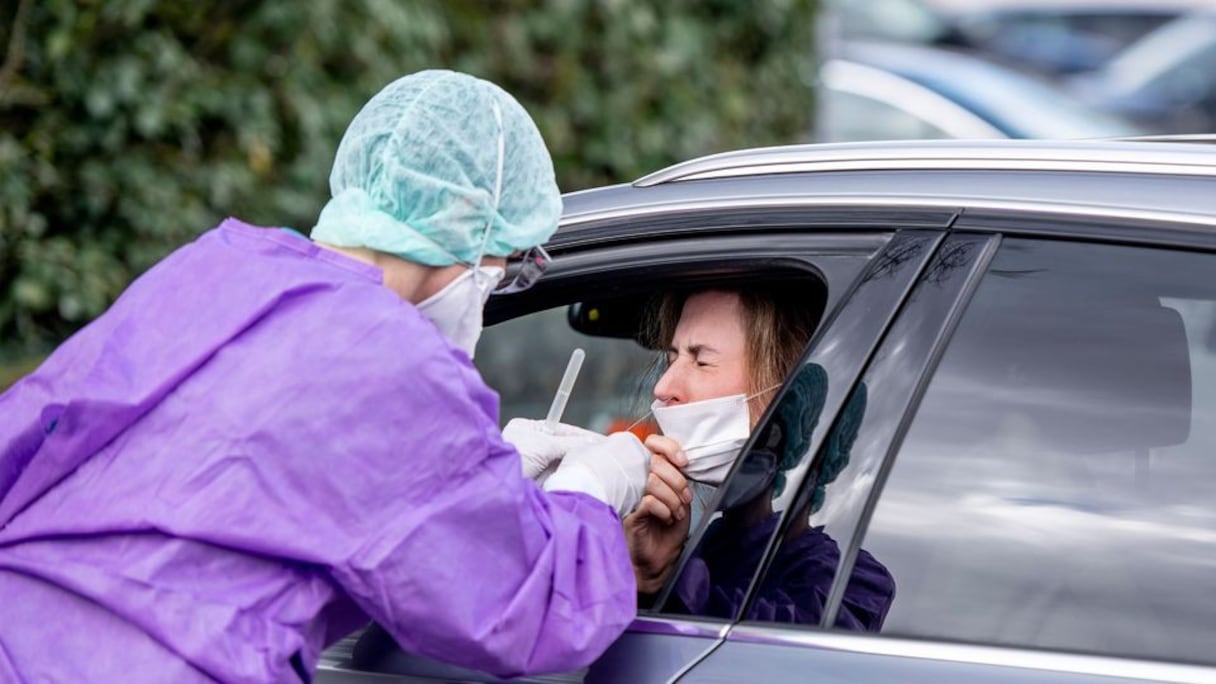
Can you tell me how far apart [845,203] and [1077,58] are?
12.2 meters

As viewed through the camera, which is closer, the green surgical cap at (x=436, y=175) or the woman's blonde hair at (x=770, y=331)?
the green surgical cap at (x=436, y=175)

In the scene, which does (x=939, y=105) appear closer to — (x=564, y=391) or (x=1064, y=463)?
(x=564, y=391)

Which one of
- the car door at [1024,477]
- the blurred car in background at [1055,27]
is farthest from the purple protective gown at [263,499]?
the blurred car in background at [1055,27]

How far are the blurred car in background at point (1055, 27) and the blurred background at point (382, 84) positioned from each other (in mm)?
80

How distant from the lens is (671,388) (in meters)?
2.60

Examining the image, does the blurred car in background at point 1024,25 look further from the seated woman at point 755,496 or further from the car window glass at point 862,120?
the seated woman at point 755,496

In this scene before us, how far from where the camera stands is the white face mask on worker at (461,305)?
7.11 feet

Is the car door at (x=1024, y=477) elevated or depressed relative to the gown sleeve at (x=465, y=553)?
elevated

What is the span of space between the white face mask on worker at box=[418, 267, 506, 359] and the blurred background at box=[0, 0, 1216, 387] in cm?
371

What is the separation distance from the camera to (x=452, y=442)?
192 cm

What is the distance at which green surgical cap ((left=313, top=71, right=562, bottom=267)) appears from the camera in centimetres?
210

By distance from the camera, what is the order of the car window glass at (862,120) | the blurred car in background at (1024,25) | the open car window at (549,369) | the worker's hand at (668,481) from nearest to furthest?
the worker's hand at (668,481) < the open car window at (549,369) < the car window glass at (862,120) < the blurred car in background at (1024,25)

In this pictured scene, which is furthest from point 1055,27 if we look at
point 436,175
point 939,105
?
point 436,175

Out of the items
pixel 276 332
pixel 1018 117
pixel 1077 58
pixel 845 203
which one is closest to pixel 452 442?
pixel 276 332
